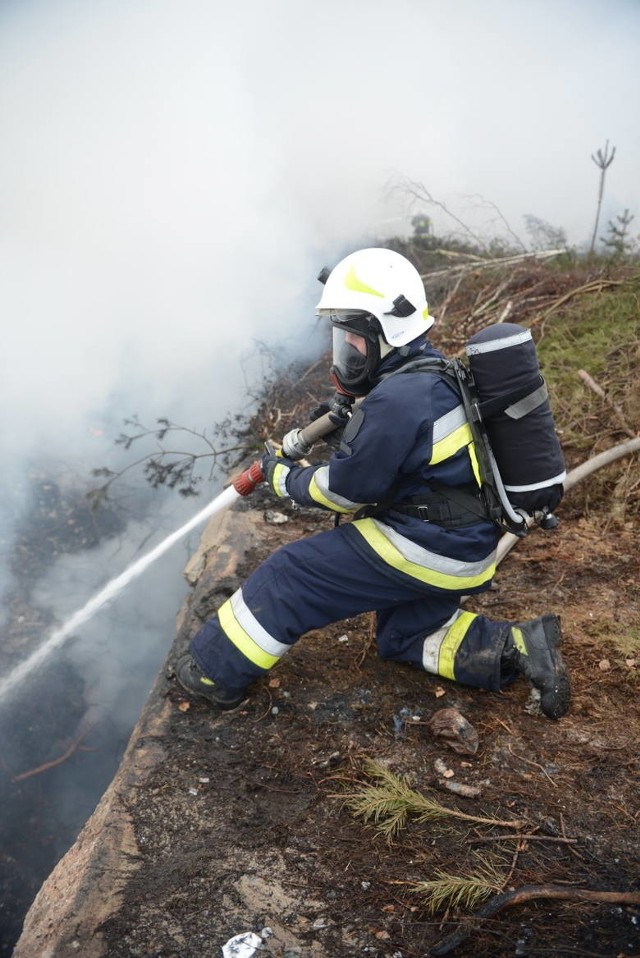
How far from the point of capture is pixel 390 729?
2973 millimetres

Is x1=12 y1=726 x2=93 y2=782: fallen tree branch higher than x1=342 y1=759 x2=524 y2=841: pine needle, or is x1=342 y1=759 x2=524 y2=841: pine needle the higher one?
x1=342 y1=759 x2=524 y2=841: pine needle

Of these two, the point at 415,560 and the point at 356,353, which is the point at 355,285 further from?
the point at 415,560

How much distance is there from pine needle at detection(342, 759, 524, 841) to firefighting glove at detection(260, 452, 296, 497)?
3.90ft

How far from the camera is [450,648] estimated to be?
3.07 meters

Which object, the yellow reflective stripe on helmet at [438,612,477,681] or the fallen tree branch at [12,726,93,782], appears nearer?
the yellow reflective stripe on helmet at [438,612,477,681]

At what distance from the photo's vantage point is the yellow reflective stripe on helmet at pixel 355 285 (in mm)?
2809

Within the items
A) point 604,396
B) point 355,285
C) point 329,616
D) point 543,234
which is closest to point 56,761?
point 329,616

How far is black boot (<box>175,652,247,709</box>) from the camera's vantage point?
306 centimetres

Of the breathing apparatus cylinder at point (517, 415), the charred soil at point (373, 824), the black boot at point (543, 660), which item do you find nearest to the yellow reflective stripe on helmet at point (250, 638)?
the charred soil at point (373, 824)

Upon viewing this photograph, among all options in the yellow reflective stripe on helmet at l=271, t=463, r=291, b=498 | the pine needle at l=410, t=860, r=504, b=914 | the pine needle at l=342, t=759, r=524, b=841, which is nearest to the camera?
the pine needle at l=410, t=860, r=504, b=914

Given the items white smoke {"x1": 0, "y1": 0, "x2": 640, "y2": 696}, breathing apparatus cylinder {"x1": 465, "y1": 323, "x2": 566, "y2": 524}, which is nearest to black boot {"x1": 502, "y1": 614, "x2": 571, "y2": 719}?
breathing apparatus cylinder {"x1": 465, "y1": 323, "x2": 566, "y2": 524}

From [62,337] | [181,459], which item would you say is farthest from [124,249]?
[181,459]

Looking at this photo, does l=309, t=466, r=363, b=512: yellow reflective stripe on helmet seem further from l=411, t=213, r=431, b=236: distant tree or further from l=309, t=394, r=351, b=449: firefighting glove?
l=411, t=213, r=431, b=236: distant tree

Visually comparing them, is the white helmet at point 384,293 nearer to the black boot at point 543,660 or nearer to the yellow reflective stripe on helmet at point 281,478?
the yellow reflective stripe on helmet at point 281,478
